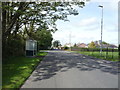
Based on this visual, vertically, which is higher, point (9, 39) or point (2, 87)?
point (9, 39)

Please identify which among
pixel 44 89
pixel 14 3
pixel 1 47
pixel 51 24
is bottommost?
pixel 44 89

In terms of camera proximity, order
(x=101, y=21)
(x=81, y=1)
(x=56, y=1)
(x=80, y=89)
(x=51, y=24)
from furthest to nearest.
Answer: (x=101, y=21) → (x=51, y=24) → (x=81, y=1) → (x=56, y=1) → (x=80, y=89)

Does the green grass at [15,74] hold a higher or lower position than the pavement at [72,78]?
higher

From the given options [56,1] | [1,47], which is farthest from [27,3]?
[1,47]

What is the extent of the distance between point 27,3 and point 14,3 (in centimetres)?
121

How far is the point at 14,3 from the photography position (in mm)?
16109

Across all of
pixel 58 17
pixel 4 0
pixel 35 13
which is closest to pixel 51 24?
pixel 58 17

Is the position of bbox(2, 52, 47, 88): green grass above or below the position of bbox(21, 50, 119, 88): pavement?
above

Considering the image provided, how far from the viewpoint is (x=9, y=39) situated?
21.8 meters

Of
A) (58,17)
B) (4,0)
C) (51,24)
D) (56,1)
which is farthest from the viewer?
(51,24)

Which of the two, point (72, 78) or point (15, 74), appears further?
point (15, 74)

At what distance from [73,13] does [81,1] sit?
2.27 meters

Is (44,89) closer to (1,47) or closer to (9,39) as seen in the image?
(1,47)

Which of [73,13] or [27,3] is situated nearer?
[27,3]
